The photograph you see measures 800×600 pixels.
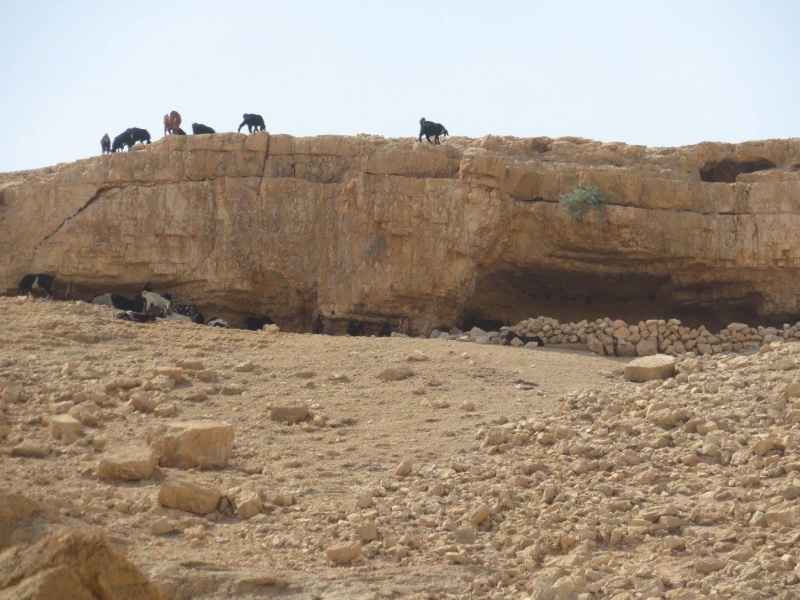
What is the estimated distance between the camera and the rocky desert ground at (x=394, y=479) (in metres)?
6.55

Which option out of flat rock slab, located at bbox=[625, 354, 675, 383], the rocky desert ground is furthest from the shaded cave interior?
flat rock slab, located at bbox=[625, 354, 675, 383]

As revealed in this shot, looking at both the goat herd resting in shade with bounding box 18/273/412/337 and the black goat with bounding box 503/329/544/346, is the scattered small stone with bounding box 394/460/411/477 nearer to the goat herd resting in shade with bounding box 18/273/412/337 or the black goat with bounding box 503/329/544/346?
the black goat with bounding box 503/329/544/346

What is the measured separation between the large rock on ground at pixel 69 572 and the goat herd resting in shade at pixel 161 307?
37.6 feet

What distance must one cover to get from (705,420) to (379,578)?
3.82 m

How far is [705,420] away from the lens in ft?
30.1

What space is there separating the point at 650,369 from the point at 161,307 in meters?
8.82

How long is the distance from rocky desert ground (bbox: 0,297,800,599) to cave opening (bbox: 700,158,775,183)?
23.2ft

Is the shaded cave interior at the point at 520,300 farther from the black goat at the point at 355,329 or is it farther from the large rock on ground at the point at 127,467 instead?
the large rock on ground at the point at 127,467

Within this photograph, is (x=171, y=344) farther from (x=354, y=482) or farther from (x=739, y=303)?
(x=739, y=303)

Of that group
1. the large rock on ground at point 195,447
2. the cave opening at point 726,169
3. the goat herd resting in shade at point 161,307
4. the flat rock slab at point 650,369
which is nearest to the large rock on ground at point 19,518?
the large rock on ground at point 195,447

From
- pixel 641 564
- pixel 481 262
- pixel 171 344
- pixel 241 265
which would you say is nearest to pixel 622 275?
pixel 481 262

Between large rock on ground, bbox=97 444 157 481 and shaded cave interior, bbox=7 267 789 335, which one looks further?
shaded cave interior, bbox=7 267 789 335

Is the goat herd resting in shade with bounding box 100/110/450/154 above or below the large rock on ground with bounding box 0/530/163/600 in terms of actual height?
above

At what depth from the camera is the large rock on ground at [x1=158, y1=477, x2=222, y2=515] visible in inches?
309
